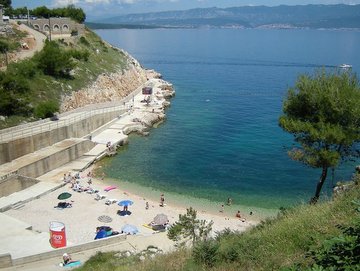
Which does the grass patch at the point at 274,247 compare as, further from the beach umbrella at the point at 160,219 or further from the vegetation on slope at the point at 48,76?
the vegetation on slope at the point at 48,76

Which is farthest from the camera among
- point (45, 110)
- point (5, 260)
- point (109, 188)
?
point (45, 110)

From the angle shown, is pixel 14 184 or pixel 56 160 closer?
pixel 14 184

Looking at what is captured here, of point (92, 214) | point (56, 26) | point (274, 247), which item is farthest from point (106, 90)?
point (274, 247)

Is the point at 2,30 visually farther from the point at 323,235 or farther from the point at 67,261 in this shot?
the point at 323,235

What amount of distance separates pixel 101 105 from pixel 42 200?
2404cm

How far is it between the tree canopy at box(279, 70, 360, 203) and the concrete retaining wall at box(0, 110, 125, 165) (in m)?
23.0

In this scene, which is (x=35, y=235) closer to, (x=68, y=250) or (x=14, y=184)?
(x=68, y=250)

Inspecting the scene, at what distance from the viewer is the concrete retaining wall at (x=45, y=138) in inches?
1294

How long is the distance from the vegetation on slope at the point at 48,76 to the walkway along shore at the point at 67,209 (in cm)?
302

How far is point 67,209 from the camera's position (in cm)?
2861

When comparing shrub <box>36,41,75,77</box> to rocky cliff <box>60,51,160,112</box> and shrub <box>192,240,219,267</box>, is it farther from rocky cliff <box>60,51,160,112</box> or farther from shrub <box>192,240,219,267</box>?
shrub <box>192,240,219,267</box>

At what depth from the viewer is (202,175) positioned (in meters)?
37.3

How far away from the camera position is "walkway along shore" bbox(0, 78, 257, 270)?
829 inches

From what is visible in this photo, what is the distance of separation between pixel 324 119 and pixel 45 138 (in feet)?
86.0
